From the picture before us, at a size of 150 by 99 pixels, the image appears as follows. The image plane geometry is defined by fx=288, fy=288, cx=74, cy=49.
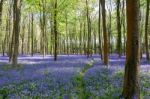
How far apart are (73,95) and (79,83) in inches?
169

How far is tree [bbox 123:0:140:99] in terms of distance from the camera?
463 inches

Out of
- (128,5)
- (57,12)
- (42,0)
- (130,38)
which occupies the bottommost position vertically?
(130,38)

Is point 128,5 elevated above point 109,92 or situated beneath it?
elevated above

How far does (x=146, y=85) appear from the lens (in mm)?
14992

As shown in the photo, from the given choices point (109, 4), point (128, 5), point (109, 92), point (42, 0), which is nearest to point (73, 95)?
point (109, 92)

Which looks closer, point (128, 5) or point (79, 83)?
point (128, 5)

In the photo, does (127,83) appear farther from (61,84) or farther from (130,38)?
(61,84)

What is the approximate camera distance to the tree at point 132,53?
38.6 ft

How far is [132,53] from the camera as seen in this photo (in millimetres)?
11984

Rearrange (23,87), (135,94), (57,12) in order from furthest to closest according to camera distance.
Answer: (57,12) < (23,87) < (135,94)

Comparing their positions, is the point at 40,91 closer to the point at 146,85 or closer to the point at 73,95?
the point at 73,95

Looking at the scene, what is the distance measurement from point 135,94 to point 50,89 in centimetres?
459

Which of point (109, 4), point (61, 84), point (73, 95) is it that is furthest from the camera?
point (109, 4)

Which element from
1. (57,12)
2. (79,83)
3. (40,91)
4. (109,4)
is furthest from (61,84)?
(109,4)
